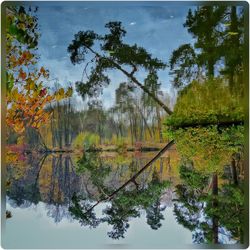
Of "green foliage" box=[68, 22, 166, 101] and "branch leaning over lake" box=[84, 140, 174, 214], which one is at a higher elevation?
"green foliage" box=[68, 22, 166, 101]

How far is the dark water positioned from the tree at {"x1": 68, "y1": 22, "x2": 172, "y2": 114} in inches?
14.3

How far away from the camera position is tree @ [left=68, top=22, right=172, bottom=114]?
2.42 meters

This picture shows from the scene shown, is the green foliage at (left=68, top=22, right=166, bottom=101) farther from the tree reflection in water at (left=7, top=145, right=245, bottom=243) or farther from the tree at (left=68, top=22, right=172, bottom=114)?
the tree reflection in water at (left=7, top=145, right=245, bottom=243)

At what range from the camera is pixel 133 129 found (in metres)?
2.43

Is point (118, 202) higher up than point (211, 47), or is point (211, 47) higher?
point (211, 47)

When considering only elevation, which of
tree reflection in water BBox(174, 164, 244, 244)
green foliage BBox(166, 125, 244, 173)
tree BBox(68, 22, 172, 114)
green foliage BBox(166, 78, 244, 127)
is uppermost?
tree BBox(68, 22, 172, 114)

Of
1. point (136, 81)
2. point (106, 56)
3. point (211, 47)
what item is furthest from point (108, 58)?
point (211, 47)

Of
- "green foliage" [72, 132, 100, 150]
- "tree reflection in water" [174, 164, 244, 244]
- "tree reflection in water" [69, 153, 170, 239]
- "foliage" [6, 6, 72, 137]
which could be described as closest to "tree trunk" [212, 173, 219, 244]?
"tree reflection in water" [174, 164, 244, 244]

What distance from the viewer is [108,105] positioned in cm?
243

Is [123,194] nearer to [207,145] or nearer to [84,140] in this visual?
[84,140]

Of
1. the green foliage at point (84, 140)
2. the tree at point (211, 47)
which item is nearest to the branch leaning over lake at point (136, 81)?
the tree at point (211, 47)

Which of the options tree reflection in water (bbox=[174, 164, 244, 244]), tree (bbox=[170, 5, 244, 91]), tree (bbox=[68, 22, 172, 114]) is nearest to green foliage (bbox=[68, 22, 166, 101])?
tree (bbox=[68, 22, 172, 114])

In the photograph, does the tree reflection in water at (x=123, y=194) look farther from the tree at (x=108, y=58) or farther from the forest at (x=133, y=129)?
the tree at (x=108, y=58)

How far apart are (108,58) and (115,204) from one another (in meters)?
0.76
